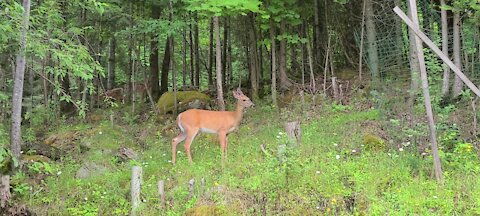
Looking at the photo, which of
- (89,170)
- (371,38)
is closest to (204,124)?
(89,170)

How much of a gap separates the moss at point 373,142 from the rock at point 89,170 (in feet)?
14.2

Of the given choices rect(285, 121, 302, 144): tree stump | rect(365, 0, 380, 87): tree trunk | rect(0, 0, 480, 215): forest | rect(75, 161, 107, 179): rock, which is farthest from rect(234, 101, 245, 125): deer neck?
rect(365, 0, 380, 87): tree trunk

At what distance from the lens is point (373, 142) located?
7414 mm

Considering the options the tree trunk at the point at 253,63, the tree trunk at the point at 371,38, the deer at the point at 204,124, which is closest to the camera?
the deer at the point at 204,124

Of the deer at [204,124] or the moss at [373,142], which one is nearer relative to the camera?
the moss at [373,142]

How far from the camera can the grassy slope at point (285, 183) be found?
5.65 metres

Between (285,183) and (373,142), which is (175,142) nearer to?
(285,183)

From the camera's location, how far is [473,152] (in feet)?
21.7

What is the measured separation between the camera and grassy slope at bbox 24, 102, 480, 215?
222 inches

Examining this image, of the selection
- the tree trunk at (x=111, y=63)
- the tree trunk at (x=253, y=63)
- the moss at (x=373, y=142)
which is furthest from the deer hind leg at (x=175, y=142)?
the tree trunk at (x=111, y=63)

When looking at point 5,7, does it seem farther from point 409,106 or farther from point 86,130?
point 409,106

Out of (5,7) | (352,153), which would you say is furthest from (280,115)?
(5,7)

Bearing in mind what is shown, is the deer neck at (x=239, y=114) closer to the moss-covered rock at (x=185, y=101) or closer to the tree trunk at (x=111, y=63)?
the moss-covered rock at (x=185, y=101)

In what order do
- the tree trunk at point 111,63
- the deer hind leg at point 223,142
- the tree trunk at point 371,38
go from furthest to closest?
the tree trunk at point 111,63 < the tree trunk at point 371,38 < the deer hind leg at point 223,142
